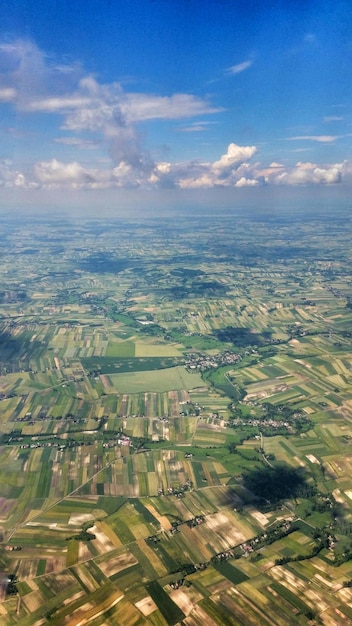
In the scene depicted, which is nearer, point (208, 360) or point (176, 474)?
point (176, 474)

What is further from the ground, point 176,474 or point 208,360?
point 208,360

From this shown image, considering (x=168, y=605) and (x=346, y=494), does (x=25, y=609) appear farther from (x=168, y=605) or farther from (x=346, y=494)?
(x=346, y=494)

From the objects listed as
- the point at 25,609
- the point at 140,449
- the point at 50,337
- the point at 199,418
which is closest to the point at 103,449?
the point at 140,449

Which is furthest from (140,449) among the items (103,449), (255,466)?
(255,466)

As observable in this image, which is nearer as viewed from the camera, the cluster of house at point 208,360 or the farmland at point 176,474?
the farmland at point 176,474

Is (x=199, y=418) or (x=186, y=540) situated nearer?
(x=186, y=540)

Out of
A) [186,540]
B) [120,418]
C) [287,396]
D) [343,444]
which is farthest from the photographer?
[287,396]

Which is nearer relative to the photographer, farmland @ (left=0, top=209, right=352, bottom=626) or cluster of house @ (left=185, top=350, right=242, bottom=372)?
farmland @ (left=0, top=209, right=352, bottom=626)

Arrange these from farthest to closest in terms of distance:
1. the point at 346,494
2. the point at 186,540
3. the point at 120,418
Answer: the point at 120,418 < the point at 346,494 < the point at 186,540
